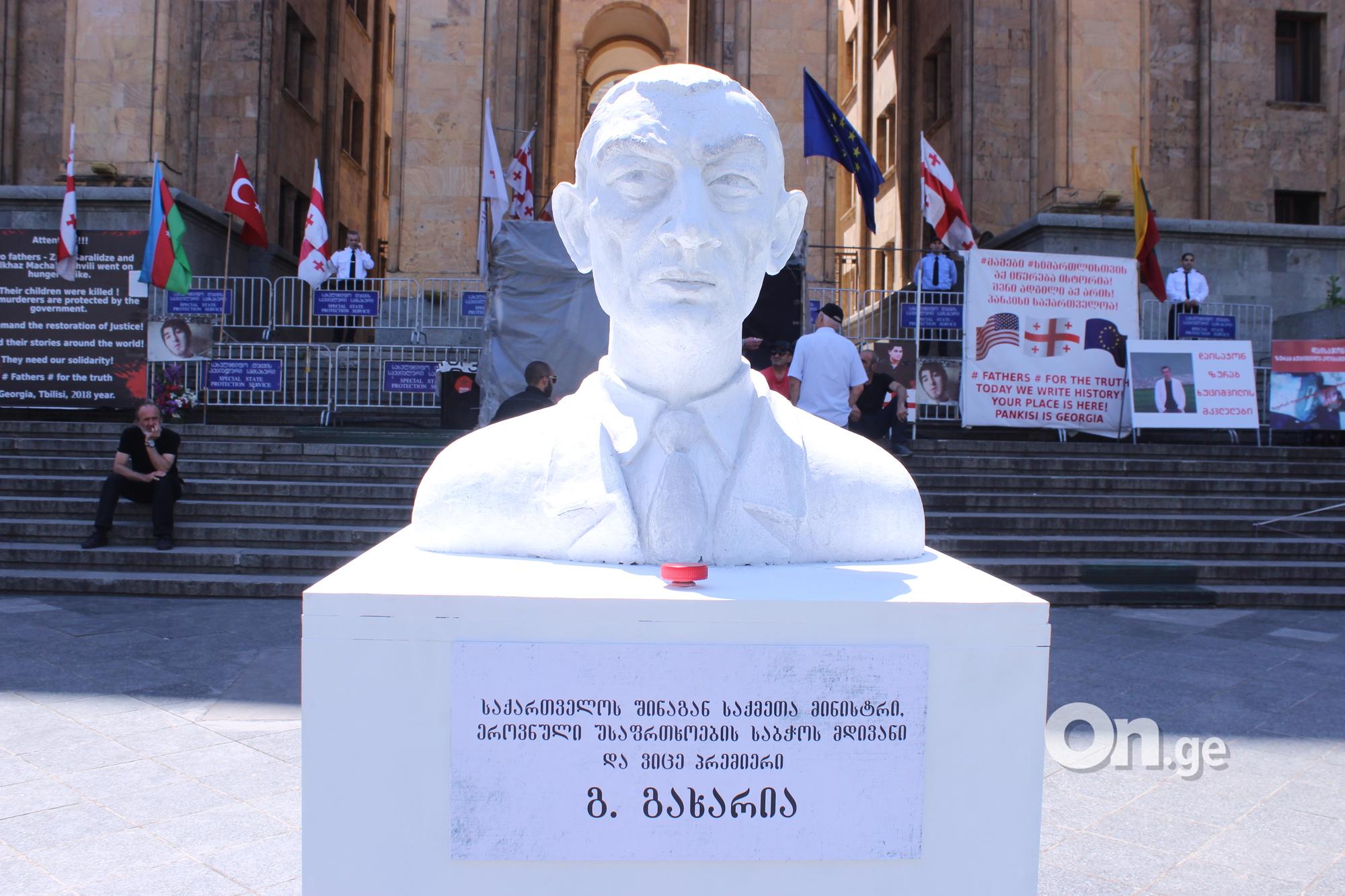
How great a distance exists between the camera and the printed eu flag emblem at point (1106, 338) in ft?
40.5

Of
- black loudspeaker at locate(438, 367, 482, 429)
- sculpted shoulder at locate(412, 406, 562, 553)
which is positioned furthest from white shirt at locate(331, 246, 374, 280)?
sculpted shoulder at locate(412, 406, 562, 553)

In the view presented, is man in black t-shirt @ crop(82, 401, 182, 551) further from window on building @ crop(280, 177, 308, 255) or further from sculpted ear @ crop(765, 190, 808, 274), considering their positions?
window on building @ crop(280, 177, 308, 255)

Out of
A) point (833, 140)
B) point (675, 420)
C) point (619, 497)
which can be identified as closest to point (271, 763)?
point (619, 497)

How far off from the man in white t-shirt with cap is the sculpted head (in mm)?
5984

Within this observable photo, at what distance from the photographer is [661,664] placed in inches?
79.9

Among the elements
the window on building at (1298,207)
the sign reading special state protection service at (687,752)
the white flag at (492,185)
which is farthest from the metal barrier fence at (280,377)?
the window on building at (1298,207)

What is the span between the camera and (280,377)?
13188 mm

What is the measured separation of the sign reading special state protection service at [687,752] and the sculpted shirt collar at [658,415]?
575 mm

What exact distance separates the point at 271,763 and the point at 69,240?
11.0 m

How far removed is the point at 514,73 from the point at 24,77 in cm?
912

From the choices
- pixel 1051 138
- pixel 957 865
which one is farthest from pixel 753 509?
pixel 1051 138

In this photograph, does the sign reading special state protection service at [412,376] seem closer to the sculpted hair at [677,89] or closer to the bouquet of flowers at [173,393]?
the bouquet of flowers at [173,393]

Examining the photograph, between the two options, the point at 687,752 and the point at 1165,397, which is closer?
the point at 687,752

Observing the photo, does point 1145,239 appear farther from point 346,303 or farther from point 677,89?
point 677,89
